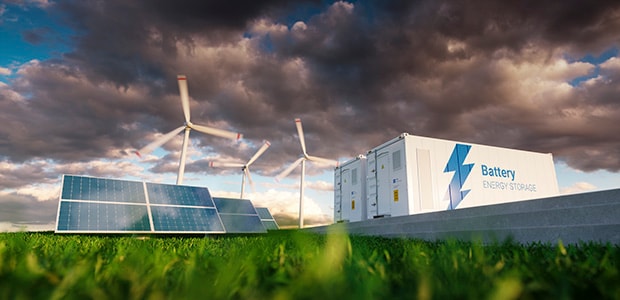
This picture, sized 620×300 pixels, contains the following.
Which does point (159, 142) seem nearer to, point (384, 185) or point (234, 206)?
point (234, 206)

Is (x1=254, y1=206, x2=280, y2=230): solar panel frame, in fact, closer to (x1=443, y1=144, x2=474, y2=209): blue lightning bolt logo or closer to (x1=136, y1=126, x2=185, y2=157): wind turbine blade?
(x1=136, y1=126, x2=185, y2=157): wind turbine blade

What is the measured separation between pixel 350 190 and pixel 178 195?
11701mm

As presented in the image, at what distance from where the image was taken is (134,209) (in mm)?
12961

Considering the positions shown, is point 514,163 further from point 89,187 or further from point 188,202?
point 89,187

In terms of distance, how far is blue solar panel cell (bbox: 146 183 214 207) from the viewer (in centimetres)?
1439

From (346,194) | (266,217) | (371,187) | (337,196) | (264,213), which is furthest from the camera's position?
(264,213)

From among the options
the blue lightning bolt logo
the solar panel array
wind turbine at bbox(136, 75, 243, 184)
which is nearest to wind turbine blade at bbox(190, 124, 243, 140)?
wind turbine at bbox(136, 75, 243, 184)

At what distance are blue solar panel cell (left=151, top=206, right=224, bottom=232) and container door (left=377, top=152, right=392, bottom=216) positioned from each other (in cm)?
899

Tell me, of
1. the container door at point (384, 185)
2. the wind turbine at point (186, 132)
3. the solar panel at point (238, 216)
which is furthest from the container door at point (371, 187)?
the wind turbine at point (186, 132)

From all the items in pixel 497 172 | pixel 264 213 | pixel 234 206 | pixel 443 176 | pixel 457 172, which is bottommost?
pixel 264 213

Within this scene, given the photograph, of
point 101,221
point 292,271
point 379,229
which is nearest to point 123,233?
point 101,221

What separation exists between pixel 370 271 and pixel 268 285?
48cm

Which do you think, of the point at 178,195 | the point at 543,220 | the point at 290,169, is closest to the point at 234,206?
the point at 178,195

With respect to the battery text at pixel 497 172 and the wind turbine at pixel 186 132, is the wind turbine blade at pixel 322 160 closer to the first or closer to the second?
the wind turbine at pixel 186 132
